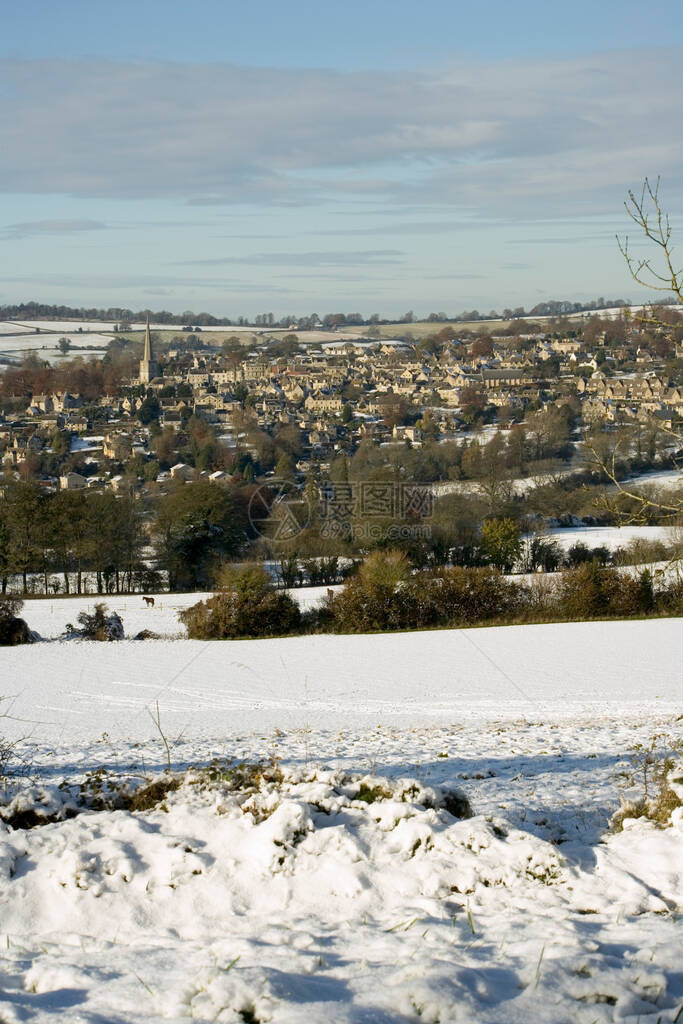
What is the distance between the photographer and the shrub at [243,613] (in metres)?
27.7

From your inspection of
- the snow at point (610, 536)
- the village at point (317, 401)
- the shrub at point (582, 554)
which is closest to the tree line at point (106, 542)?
the village at point (317, 401)

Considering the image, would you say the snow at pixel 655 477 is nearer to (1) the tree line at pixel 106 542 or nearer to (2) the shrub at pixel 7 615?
(1) the tree line at pixel 106 542

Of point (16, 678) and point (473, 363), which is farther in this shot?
point (473, 363)

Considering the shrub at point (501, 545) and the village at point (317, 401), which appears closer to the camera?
the shrub at point (501, 545)

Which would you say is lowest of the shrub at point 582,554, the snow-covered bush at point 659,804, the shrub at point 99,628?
the shrub at point 99,628

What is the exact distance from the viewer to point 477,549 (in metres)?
39.1

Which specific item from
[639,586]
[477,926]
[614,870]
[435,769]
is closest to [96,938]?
[477,926]

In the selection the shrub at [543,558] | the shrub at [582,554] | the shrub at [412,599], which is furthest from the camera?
the shrub at [543,558]

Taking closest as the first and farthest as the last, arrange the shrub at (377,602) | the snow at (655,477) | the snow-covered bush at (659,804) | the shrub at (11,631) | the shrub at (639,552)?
1. the snow-covered bush at (659,804)
2. the shrub at (11,631)
3. the shrub at (377,602)
4. the shrub at (639,552)
5. the snow at (655,477)

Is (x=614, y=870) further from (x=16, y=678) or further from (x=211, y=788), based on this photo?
(x=16, y=678)

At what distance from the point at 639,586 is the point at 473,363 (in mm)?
106313

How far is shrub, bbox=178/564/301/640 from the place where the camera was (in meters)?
27.7

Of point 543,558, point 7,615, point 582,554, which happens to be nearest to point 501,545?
point 543,558

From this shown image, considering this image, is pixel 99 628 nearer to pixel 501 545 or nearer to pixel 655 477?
pixel 501 545
